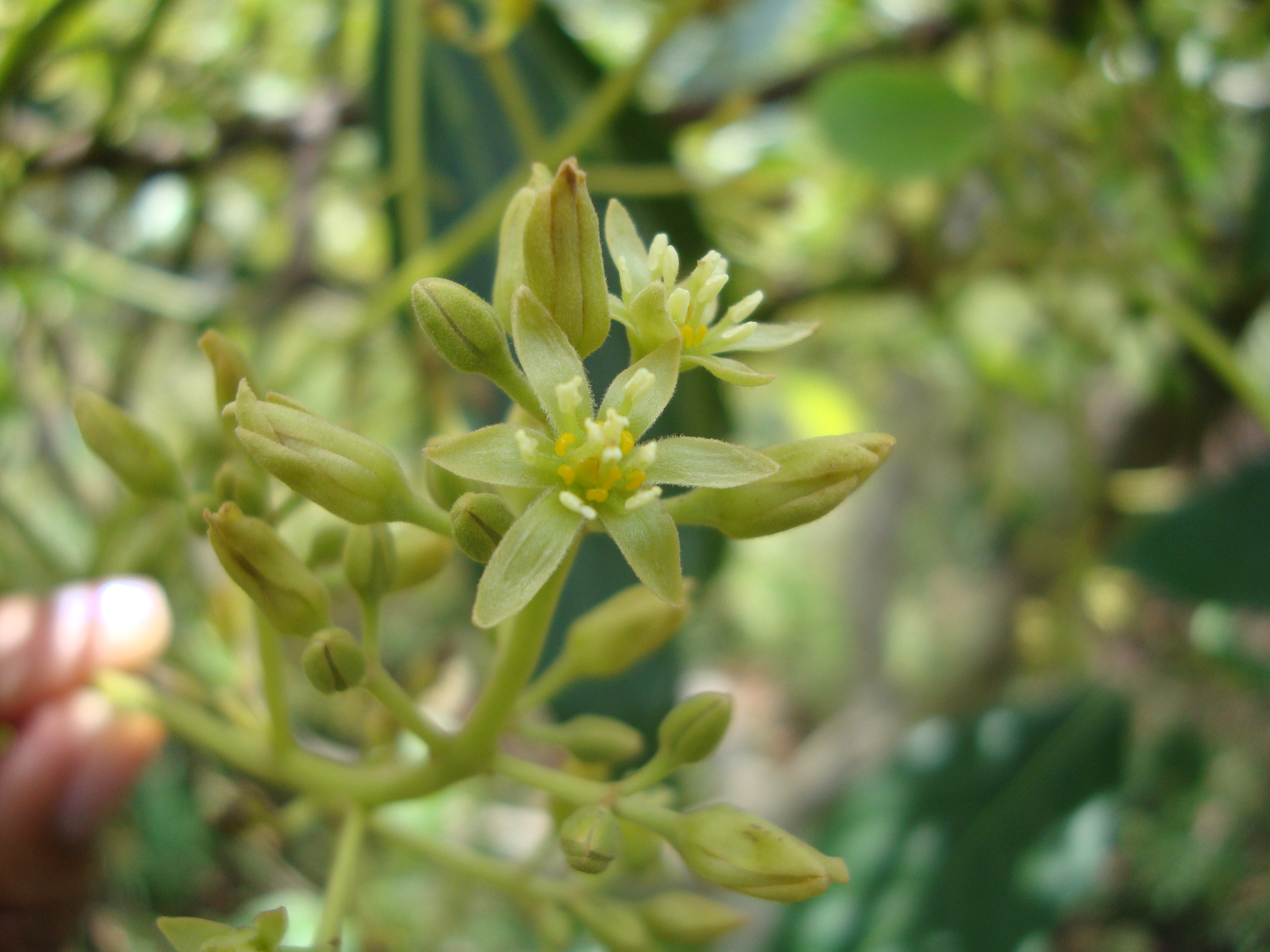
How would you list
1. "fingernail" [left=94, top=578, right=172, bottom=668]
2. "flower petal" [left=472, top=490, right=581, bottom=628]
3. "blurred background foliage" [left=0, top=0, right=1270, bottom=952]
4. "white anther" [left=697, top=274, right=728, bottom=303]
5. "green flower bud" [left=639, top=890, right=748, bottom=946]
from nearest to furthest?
"flower petal" [left=472, top=490, right=581, bottom=628] < "white anther" [left=697, top=274, right=728, bottom=303] < "green flower bud" [left=639, top=890, right=748, bottom=946] < "fingernail" [left=94, top=578, right=172, bottom=668] < "blurred background foliage" [left=0, top=0, right=1270, bottom=952]

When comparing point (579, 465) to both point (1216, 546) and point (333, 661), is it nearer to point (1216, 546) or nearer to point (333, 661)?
point (333, 661)

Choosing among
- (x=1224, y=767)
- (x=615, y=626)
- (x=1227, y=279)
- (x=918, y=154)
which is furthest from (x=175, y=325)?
(x=1224, y=767)

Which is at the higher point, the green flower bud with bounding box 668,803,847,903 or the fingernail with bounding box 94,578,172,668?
the green flower bud with bounding box 668,803,847,903

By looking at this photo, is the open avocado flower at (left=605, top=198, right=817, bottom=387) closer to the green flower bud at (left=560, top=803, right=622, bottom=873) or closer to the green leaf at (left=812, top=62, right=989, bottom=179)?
the green flower bud at (left=560, top=803, right=622, bottom=873)

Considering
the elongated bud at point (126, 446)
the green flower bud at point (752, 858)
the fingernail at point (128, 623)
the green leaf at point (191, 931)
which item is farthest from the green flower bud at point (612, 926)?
the fingernail at point (128, 623)

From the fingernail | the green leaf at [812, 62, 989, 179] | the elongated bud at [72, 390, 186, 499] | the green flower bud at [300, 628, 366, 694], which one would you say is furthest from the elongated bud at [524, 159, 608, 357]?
the green leaf at [812, 62, 989, 179]

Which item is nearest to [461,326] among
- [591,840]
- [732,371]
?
[732,371]

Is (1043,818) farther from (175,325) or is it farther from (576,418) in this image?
(175,325)
